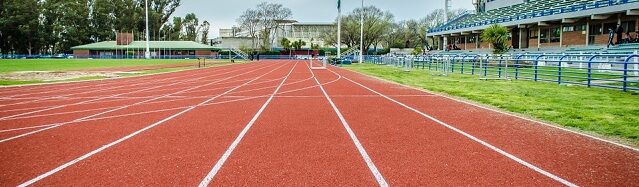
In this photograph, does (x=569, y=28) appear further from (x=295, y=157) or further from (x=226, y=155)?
(x=226, y=155)

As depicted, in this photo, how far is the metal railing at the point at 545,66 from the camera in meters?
15.0

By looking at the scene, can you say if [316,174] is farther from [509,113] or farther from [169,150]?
[509,113]

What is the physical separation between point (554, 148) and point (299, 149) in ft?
11.6

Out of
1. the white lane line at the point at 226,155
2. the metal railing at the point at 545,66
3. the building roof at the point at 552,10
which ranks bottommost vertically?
the white lane line at the point at 226,155

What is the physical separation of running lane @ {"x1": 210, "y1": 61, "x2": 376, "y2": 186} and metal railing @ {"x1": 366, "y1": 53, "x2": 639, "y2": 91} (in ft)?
31.0

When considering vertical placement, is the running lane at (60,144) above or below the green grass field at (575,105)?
below

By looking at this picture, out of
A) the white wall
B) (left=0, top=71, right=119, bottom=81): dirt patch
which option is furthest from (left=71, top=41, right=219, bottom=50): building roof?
(left=0, top=71, right=119, bottom=81): dirt patch

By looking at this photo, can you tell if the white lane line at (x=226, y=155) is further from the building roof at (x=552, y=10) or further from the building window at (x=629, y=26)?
the building window at (x=629, y=26)

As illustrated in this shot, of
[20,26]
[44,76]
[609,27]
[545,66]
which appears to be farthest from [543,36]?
[20,26]

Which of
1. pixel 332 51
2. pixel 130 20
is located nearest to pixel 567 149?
pixel 332 51

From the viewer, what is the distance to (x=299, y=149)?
20.8ft

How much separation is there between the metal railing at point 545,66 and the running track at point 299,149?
23.2 feet

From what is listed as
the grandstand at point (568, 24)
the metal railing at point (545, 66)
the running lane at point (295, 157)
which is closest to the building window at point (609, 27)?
the grandstand at point (568, 24)

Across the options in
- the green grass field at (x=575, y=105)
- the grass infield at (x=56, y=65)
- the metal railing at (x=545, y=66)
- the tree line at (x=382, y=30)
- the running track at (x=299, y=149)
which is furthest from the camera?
the tree line at (x=382, y=30)
